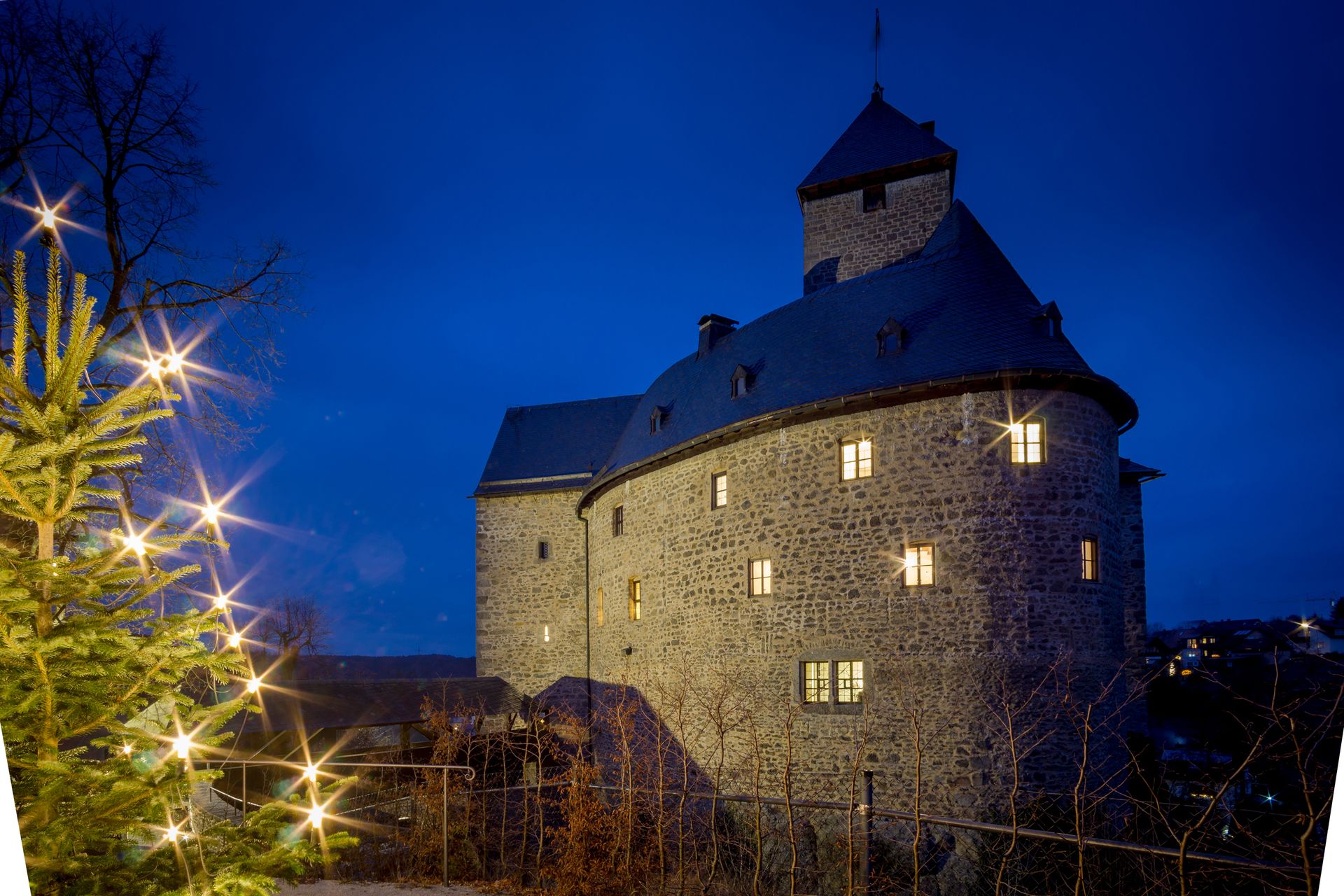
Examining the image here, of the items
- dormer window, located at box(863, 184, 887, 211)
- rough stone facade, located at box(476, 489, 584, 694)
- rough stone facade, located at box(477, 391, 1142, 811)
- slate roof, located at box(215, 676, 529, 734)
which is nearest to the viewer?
rough stone facade, located at box(477, 391, 1142, 811)

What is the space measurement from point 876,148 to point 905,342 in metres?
8.50

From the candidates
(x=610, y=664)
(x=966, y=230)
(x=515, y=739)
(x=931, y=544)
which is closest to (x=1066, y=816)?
(x=931, y=544)

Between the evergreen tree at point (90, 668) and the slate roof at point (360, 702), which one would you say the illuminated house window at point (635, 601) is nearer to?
the slate roof at point (360, 702)

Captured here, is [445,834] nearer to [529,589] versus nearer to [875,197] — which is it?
[529,589]

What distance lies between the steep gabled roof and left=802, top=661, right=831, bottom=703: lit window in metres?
3.99

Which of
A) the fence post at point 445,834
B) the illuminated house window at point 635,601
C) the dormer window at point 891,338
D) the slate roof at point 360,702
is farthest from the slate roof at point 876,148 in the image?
the fence post at point 445,834

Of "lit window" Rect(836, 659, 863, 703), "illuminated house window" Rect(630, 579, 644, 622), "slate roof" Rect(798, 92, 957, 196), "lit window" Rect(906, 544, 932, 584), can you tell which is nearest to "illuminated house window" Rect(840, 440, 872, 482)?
"lit window" Rect(906, 544, 932, 584)

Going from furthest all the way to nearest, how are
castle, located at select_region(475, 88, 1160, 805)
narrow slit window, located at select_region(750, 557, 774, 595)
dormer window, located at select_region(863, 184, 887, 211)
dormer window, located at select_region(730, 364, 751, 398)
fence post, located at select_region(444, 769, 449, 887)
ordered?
1. dormer window, located at select_region(863, 184, 887, 211)
2. dormer window, located at select_region(730, 364, 751, 398)
3. narrow slit window, located at select_region(750, 557, 774, 595)
4. castle, located at select_region(475, 88, 1160, 805)
5. fence post, located at select_region(444, 769, 449, 887)

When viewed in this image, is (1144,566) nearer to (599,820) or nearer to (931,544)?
(931,544)

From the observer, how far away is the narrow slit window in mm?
13008

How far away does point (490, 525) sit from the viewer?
23219 millimetres

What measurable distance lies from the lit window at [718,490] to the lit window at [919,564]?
3574 millimetres

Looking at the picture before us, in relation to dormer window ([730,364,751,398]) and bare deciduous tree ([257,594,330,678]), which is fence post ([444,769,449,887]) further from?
bare deciduous tree ([257,594,330,678])

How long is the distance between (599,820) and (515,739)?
12.6m
